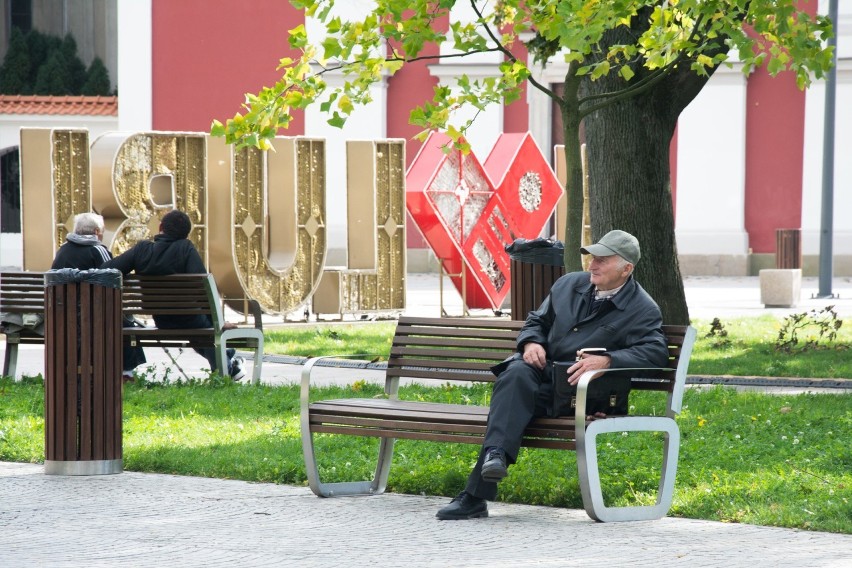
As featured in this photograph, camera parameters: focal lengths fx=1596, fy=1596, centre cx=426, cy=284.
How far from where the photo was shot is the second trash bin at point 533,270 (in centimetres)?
1279

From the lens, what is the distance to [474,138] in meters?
33.7

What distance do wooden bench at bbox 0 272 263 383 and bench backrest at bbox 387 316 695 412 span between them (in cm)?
385

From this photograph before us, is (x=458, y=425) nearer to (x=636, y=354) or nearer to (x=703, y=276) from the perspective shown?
(x=636, y=354)

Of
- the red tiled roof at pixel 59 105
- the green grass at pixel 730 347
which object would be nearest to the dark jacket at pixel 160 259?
the green grass at pixel 730 347

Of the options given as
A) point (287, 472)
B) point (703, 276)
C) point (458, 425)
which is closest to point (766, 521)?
point (458, 425)

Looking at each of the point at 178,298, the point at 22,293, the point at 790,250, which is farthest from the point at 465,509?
the point at 790,250

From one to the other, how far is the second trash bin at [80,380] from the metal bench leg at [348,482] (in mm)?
1217

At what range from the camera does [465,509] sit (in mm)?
6867

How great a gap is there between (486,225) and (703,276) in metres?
13.0

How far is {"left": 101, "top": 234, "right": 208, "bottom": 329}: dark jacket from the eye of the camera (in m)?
11.9

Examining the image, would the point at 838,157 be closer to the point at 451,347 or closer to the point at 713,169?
the point at 713,169

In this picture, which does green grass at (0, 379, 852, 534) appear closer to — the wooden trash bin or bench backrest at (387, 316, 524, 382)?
bench backrest at (387, 316, 524, 382)

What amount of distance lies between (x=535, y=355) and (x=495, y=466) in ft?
2.34

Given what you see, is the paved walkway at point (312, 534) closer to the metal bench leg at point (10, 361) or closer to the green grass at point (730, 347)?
the metal bench leg at point (10, 361)
